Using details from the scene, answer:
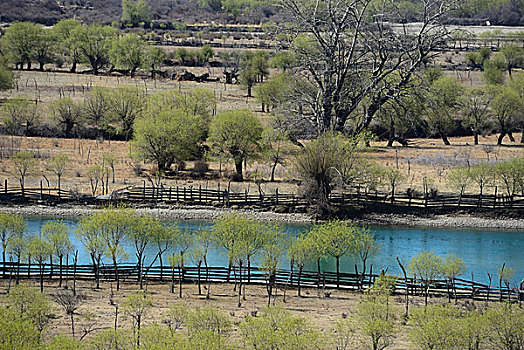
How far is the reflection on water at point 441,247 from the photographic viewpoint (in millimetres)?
37875

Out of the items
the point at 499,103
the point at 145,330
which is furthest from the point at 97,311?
the point at 499,103

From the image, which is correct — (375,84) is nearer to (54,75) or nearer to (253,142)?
(253,142)

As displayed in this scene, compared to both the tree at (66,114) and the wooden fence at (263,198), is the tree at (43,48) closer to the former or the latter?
the tree at (66,114)

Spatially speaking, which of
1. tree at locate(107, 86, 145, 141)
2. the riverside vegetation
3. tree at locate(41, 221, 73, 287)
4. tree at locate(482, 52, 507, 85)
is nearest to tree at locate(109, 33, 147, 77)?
tree at locate(107, 86, 145, 141)

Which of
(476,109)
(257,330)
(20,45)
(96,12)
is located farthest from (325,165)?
(96,12)

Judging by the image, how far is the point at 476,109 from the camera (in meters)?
70.4

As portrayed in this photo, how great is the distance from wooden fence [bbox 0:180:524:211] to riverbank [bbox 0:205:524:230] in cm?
75

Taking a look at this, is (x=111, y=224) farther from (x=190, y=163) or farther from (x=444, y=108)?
(x=444, y=108)

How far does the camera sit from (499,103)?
68.3 metres

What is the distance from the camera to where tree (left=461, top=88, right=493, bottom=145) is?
70250mm

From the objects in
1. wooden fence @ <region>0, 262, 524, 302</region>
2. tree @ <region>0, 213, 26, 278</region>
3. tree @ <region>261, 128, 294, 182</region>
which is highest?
tree @ <region>261, 128, 294, 182</region>

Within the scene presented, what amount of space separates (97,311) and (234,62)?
78.1 m

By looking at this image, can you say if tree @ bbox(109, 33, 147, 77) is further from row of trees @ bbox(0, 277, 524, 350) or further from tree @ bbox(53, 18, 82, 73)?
row of trees @ bbox(0, 277, 524, 350)

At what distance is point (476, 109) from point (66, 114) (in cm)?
3859
